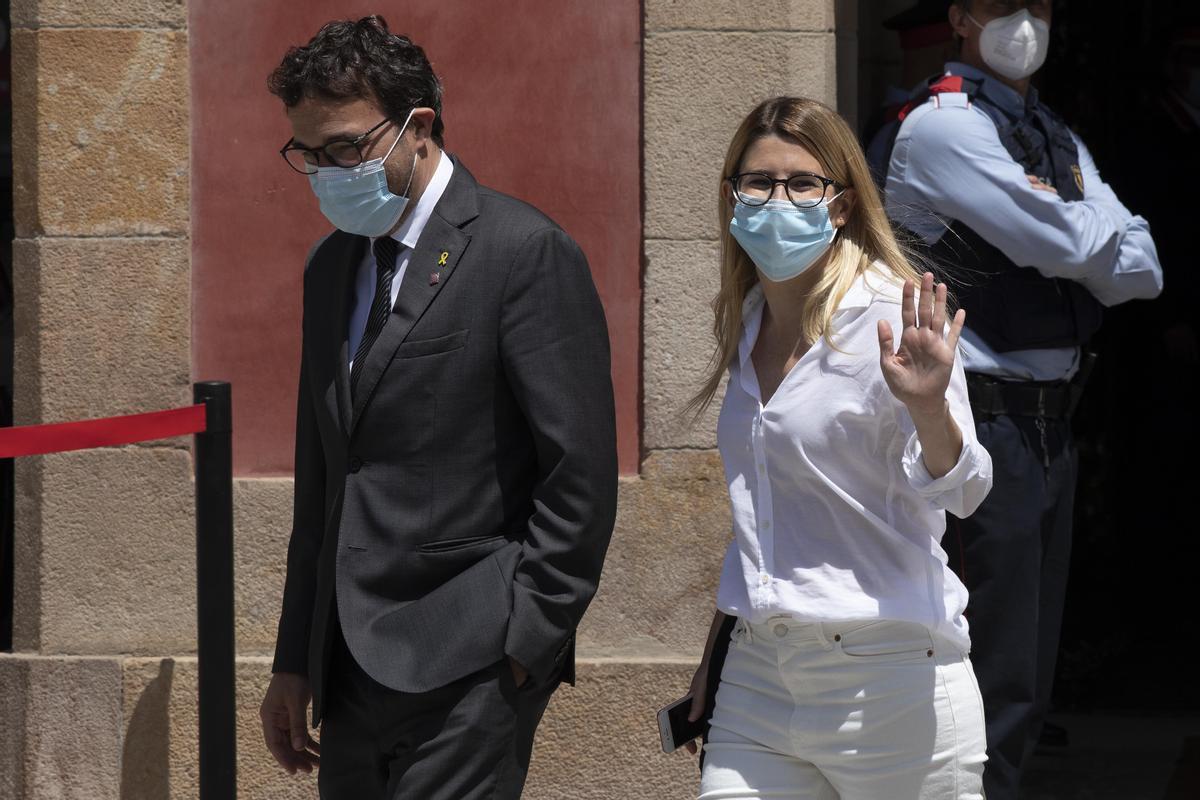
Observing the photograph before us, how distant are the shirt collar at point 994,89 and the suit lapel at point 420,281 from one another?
1.73 m

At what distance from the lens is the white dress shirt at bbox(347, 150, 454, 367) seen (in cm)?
310

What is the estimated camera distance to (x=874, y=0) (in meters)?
5.81

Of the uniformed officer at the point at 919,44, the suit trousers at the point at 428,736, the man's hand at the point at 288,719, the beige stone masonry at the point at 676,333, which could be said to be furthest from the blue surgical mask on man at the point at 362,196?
the uniformed officer at the point at 919,44

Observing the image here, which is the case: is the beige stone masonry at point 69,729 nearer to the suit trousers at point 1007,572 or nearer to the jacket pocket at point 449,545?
the jacket pocket at point 449,545

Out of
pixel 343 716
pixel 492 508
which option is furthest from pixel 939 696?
pixel 343 716

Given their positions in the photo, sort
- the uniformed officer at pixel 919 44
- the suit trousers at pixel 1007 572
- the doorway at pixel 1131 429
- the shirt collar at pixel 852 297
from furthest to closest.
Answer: the doorway at pixel 1131 429 → the uniformed officer at pixel 919 44 → the suit trousers at pixel 1007 572 → the shirt collar at pixel 852 297

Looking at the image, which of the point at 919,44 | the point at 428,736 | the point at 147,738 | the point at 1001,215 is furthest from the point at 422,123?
the point at 919,44

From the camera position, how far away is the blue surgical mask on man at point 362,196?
3.04m

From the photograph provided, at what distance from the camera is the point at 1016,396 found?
405 cm

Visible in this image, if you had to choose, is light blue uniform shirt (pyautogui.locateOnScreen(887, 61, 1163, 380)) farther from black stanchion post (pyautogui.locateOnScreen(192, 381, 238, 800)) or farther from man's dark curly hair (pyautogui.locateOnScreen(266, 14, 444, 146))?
black stanchion post (pyautogui.locateOnScreen(192, 381, 238, 800))

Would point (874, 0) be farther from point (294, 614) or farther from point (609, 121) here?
point (294, 614)

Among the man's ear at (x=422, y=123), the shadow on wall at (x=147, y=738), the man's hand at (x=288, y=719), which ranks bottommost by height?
the shadow on wall at (x=147, y=738)

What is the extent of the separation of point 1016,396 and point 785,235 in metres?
1.36

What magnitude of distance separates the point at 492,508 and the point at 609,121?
7.49 ft
